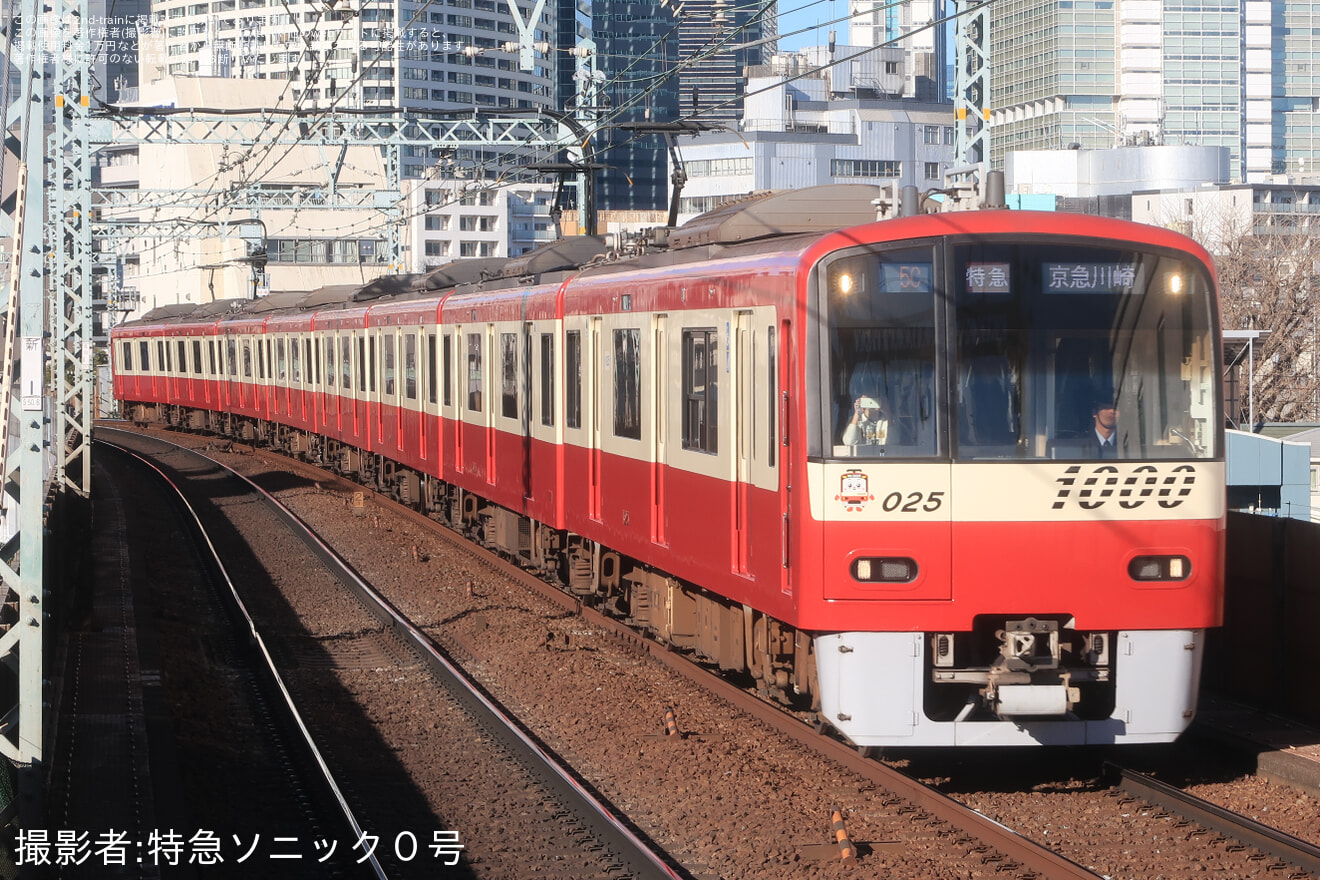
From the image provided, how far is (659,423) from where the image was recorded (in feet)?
34.0

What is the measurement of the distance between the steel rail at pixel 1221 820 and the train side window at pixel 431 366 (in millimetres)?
11474

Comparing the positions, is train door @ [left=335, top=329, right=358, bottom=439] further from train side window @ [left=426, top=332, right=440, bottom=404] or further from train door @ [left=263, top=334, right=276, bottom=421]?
train door @ [left=263, top=334, right=276, bottom=421]

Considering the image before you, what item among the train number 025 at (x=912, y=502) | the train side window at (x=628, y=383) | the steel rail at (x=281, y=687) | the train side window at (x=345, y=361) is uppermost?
the train side window at (x=628, y=383)

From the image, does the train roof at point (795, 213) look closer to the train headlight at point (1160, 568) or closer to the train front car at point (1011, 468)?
the train front car at point (1011, 468)

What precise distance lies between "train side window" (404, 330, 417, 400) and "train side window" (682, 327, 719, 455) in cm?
1008

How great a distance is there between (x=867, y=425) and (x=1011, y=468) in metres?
0.67

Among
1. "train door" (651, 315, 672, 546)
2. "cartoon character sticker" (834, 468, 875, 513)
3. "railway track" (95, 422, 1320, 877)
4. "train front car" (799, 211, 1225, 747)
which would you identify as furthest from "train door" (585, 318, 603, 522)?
"cartoon character sticker" (834, 468, 875, 513)

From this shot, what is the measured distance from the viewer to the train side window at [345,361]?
78.6 feet

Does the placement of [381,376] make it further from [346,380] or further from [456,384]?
[456,384]

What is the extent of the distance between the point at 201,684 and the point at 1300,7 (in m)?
163

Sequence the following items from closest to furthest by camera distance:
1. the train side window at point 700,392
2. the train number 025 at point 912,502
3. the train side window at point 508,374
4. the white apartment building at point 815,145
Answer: the train number 025 at point 912,502 < the train side window at point 700,392 < the train side window at point 508,374 < the white apartment building at point 815,145

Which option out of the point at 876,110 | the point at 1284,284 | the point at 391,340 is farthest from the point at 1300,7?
the point at 391,340

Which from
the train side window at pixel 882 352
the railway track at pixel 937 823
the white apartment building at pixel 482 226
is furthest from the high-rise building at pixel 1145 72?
the train side window at pixel 882 352

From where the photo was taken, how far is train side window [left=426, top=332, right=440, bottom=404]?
18312mm
